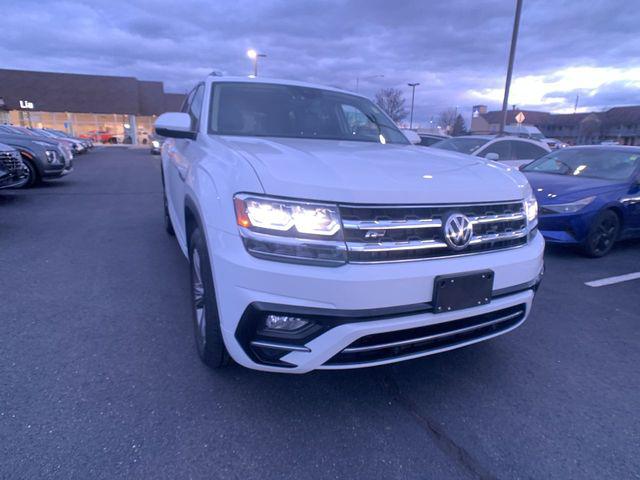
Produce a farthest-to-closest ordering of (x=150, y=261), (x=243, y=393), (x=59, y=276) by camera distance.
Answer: (x=150, y=261) → (x=59, y=276) → (x=243, y=393)

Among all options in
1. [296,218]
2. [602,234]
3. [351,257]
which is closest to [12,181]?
[296,218]

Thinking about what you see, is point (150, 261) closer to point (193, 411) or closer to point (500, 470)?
point (193, 411)

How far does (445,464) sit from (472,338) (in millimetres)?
656

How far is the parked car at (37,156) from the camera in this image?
9719mm

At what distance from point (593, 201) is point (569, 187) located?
330mm

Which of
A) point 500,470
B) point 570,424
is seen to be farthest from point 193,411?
point 570,424

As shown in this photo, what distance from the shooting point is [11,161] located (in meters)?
7.21

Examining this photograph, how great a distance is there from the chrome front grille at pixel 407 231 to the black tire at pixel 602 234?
387cm

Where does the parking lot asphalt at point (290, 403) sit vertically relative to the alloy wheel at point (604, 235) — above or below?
below

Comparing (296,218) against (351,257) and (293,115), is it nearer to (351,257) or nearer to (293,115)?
(351,257)

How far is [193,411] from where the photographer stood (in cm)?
218

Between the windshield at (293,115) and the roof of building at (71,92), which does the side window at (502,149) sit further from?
the roof of building at (71,92)

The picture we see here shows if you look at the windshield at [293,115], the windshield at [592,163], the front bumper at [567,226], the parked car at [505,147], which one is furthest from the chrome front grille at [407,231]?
the parked car at [505,147]

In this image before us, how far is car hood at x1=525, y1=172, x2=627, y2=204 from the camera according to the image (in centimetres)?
534
